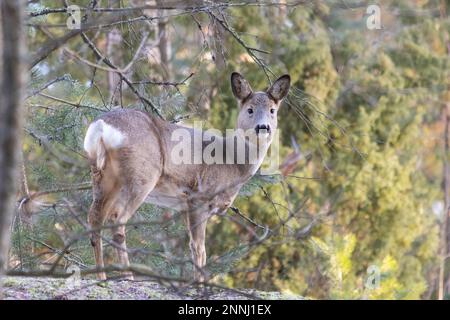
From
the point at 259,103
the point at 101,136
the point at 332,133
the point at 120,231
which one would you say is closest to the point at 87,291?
the point at 120,231

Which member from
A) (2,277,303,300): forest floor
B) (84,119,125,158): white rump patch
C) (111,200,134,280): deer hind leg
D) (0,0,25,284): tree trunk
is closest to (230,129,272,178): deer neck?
(111,200,134,280): deer hind leg

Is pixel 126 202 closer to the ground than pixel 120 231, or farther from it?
farther from it

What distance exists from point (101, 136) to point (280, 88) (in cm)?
232

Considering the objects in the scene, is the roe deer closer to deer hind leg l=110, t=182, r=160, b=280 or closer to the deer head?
deer hind leg l=110, t=182, r=160, b=280

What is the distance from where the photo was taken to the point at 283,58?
13781 mm

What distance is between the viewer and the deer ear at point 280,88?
809 centimetres

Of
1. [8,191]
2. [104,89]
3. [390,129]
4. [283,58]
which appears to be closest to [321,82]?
[283,58]

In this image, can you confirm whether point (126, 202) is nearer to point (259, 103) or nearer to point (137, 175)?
point (137, 175)

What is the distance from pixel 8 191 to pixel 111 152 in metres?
3.48

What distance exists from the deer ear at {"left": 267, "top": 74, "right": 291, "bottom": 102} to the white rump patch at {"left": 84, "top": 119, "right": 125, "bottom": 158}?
206cm

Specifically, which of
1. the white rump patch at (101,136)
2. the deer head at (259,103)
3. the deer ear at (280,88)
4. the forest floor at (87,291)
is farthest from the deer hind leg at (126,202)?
the deer ear at (280,88)

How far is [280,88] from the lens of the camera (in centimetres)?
819
